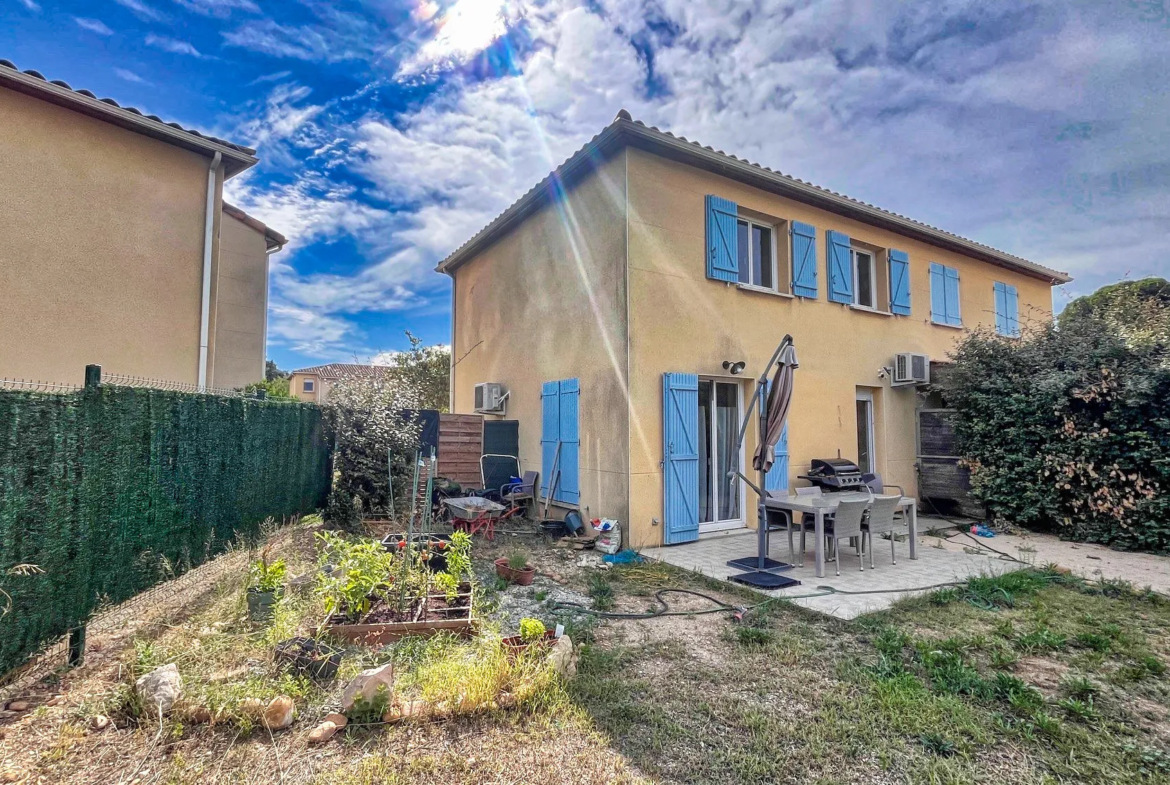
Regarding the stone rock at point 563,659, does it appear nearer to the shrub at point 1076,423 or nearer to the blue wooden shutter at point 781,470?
the blue wooden shutter at point 781,470

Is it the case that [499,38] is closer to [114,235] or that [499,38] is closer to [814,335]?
[114,235]

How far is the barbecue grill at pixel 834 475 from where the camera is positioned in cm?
812

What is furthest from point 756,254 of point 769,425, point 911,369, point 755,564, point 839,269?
point 755,564

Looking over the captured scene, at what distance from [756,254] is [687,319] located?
7.15 ft

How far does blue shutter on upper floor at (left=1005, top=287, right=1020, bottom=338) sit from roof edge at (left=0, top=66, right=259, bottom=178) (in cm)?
1592

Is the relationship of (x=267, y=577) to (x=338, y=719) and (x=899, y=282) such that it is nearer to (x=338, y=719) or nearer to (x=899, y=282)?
(x=338, y=719)

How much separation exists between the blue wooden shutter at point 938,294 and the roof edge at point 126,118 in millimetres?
12654

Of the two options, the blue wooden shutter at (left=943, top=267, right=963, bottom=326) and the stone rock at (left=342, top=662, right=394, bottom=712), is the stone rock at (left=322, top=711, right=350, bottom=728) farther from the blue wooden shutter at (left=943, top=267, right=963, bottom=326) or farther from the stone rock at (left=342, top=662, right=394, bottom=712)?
the blue wooden shutter at (left=943, top=267, right=963, bottom=326)

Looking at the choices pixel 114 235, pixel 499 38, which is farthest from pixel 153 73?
pixel 499 38

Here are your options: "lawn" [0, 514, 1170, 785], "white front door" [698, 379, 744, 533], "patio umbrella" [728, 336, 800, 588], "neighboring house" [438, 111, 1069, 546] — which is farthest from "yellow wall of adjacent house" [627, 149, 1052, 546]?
"lawn" [0, 514, 1170, 785]

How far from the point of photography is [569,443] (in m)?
8.09

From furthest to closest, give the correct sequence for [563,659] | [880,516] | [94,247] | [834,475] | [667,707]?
[834,475] → [94,247] → [880,516] → [563,659] → [667,707]

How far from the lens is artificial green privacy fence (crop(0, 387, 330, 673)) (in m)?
2.80

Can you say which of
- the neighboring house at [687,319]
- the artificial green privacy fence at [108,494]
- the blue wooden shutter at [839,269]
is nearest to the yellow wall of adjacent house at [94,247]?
the artificial green privacy fence at [108,494]
